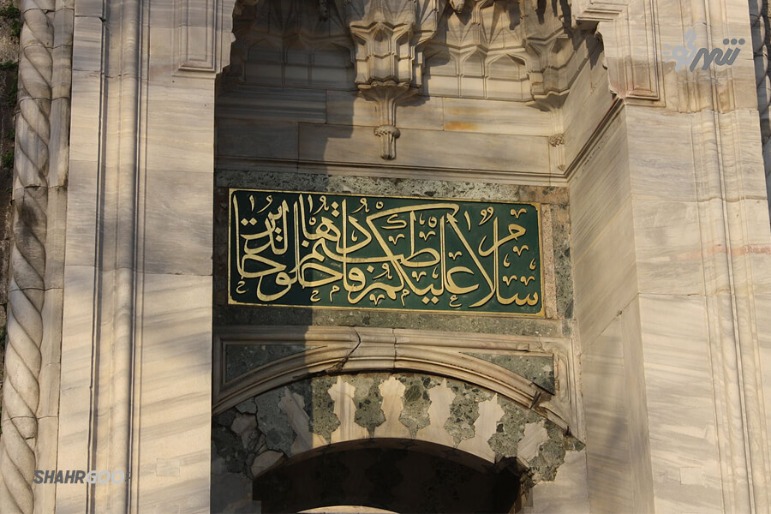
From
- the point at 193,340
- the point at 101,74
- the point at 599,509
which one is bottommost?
the point at 599,509

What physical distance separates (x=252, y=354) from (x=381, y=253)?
773mm

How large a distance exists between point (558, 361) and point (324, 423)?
113 centimetres

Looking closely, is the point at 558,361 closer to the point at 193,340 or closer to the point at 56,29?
the point at 193,340

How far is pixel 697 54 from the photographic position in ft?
24.4

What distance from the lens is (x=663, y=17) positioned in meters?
7.52

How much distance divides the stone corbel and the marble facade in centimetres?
1

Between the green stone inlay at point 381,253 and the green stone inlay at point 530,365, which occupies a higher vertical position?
the green stone inlay at point 381,253

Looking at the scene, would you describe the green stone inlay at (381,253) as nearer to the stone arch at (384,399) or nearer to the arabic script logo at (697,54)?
the stone arch at (384,399)

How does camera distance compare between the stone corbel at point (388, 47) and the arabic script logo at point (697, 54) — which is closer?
the arabic script logo at point (697, 54)

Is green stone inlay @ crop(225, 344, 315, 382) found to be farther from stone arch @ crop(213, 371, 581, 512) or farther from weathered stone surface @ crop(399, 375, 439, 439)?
weathered stone surface @ crop(399, 375, 439, 439)

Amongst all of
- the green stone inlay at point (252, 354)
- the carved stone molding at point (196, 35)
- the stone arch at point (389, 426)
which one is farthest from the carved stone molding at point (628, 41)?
the green stone inlay at point (252, 354)

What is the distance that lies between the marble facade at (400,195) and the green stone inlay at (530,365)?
0.03ft

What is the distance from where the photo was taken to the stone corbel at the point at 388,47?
26.1 feet

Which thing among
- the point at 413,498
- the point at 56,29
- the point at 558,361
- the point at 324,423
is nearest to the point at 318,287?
the point at 324,423
